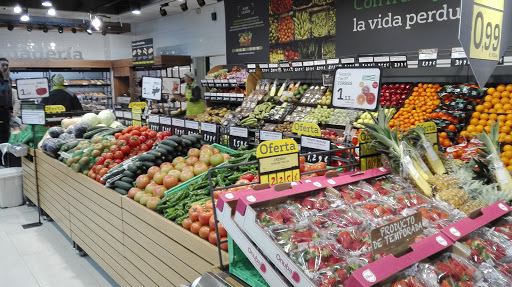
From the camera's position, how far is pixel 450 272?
4.49 ft

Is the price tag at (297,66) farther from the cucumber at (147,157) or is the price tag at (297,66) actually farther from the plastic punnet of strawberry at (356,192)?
the plastic punnet of strawberry at (356,192)

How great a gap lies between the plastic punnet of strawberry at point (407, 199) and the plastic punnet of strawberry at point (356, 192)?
0.34 ft

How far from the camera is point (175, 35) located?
12234mm

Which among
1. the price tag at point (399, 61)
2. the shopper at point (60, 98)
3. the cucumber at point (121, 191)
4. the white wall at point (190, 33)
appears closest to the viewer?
the cucumber at point (121, 191)

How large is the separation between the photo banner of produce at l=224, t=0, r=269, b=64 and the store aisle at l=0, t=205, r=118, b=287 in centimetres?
532

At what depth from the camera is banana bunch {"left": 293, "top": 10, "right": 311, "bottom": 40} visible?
7.44 m

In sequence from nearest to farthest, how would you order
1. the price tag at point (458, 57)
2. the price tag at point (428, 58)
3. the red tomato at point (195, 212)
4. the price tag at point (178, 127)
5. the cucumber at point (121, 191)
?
1. the red tomato at point (195, 212)
2. the cucumber at point (121, 191)
3. the price tag at point (178, 127)
4. the price tag at point (458, 57)
5. the price tag at point (428, 58)

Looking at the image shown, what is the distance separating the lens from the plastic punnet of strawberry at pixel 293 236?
1.45 m

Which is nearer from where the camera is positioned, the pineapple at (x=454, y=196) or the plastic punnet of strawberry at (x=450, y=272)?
the plastic punnet of strawberry at (x=450, y=272)

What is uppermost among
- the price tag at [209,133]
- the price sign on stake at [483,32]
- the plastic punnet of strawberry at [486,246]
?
the price sign on stake at [483,32]

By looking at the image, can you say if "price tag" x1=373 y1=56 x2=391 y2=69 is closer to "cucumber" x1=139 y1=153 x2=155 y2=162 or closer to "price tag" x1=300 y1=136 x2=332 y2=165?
"price tag" x1=300 y1=136 x2=332 y2=165

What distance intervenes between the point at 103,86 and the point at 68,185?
1082 cm

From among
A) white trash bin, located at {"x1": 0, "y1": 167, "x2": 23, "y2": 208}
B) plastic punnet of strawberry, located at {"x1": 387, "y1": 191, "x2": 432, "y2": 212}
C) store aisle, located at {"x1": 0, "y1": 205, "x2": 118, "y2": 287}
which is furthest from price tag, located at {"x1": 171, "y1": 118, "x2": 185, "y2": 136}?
white trash bin, located at {"x1": 0, "y1": 167, "x2": 23, "y2": 208}

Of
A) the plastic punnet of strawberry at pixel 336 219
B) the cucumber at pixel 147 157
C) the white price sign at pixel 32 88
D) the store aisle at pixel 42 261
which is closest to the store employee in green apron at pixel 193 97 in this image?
the white price sign at pixel 32 88
